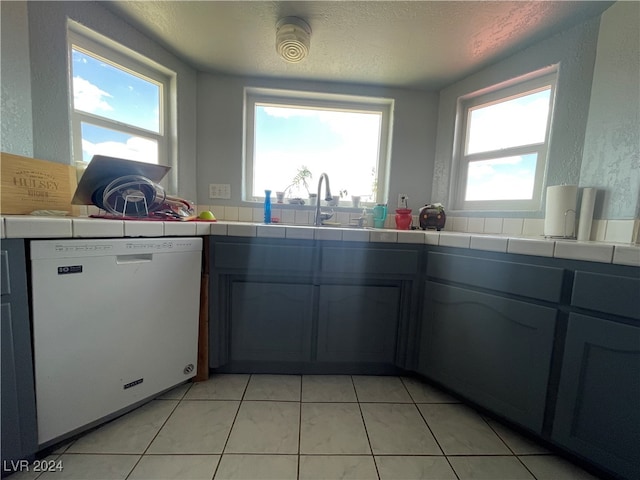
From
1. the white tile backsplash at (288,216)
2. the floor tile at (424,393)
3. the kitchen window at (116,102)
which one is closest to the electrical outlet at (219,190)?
the kitchen window at (116,102)

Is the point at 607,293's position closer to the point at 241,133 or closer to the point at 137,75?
the point at 241,133

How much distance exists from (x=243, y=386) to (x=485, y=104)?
243cm

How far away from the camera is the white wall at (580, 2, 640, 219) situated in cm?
113

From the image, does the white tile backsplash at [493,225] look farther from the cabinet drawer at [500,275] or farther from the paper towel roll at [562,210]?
the cabinet drawer at [500,275]

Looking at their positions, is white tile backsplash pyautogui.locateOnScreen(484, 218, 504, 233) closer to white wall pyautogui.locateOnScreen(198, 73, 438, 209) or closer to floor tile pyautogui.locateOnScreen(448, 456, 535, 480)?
white wall pyautogui.locateOnScreen(198, 73, 438, 209)

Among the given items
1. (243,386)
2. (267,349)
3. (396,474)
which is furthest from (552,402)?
(243,386)

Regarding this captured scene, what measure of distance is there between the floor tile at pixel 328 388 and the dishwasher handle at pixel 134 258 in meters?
1.00

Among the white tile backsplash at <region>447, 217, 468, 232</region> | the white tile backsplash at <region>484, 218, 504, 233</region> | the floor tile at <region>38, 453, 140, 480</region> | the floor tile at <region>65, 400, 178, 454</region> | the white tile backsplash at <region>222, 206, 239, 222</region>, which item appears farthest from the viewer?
the white tile backsplash at <region>222, 206, 239, 222</region>

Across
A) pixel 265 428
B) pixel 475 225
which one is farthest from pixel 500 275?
pixel 265 428

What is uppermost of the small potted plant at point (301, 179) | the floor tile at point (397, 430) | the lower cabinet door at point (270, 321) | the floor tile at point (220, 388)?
the small potted plant at point (301, 179)

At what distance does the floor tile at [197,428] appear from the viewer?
97 cm

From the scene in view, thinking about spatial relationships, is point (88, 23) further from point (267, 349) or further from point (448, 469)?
point (448, 469)

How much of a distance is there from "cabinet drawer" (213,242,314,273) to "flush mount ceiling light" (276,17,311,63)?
43.0 inches

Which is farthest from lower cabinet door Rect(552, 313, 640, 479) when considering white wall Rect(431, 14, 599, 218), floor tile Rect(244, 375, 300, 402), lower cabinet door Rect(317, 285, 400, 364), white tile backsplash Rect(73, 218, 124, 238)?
white tile backsplash Rect(73, 218, 124, 238)
